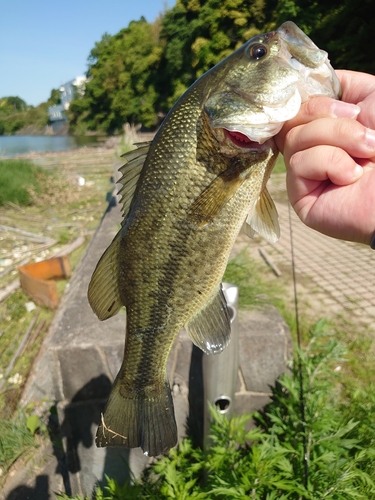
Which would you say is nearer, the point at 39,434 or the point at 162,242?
the point at 162,242

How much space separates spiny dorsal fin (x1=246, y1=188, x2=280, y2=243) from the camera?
1.61 meters

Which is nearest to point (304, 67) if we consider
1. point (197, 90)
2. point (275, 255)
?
point (197, 90)

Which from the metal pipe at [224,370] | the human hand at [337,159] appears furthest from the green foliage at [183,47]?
the human hand at [337,159]

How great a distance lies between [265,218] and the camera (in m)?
1.62

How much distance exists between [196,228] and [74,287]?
2553 mm

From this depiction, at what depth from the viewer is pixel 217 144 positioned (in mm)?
1456

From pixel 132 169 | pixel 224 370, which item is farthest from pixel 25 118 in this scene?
pixel 132 169

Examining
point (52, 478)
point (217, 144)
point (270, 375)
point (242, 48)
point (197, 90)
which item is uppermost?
point (242, 48)

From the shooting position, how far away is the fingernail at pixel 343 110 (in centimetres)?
139

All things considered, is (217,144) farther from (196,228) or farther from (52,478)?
(52,478)

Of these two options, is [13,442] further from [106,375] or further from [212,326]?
[212,326]

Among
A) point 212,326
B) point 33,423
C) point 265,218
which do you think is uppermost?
point 265,218

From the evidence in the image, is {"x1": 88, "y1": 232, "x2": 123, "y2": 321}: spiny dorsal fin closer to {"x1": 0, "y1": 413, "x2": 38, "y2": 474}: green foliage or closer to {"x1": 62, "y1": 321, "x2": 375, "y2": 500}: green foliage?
{"x1": 62, "y1": 321, "x2": 375, "y2": 500}: green foliage

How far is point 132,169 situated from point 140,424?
1.18m
